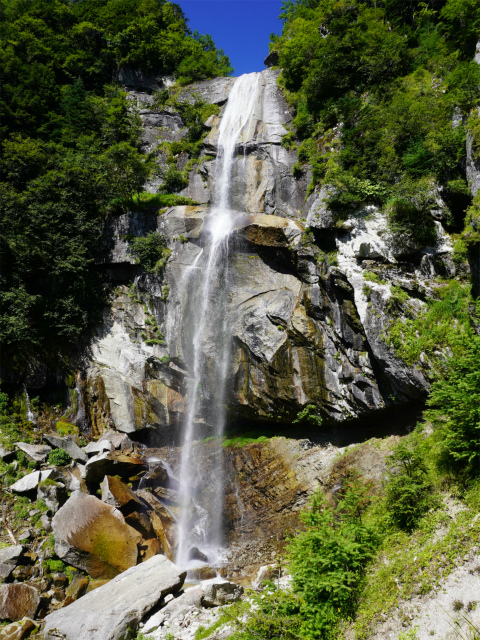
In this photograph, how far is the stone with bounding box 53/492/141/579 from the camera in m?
10.4

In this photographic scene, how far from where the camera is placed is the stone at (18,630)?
26.9ft

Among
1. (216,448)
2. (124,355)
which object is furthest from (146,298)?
(216,448)

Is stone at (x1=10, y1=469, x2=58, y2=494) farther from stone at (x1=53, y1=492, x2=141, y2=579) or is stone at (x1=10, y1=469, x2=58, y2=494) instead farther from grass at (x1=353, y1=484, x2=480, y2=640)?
grass at (x1=353, y1=484, x2=480, y2=640)

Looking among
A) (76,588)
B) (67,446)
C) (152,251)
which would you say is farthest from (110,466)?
(152,251)

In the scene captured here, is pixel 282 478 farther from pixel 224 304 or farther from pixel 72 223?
pixel 72 223

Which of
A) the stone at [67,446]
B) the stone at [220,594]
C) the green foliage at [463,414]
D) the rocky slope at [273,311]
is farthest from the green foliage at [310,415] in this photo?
the stone at [67,446]

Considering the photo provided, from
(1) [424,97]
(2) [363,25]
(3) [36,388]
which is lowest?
(3) [36,388]

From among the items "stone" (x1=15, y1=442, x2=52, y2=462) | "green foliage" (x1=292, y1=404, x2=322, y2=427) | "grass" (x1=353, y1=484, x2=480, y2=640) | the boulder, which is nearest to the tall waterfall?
"green foliage" (x1=292, y1=404, x2=322, y2=427)

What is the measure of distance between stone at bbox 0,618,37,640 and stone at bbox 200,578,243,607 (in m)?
4.25

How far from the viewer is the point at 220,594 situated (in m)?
8.38

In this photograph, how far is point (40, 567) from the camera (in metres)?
10.3

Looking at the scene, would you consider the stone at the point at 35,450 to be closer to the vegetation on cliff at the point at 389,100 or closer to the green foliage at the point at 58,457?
the green foliage at the point at 58,457

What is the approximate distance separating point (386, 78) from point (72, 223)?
16436 mm

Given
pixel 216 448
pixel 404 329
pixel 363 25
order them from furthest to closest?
pixel 363 25 < pixel 216 448 < pixel 404 329
